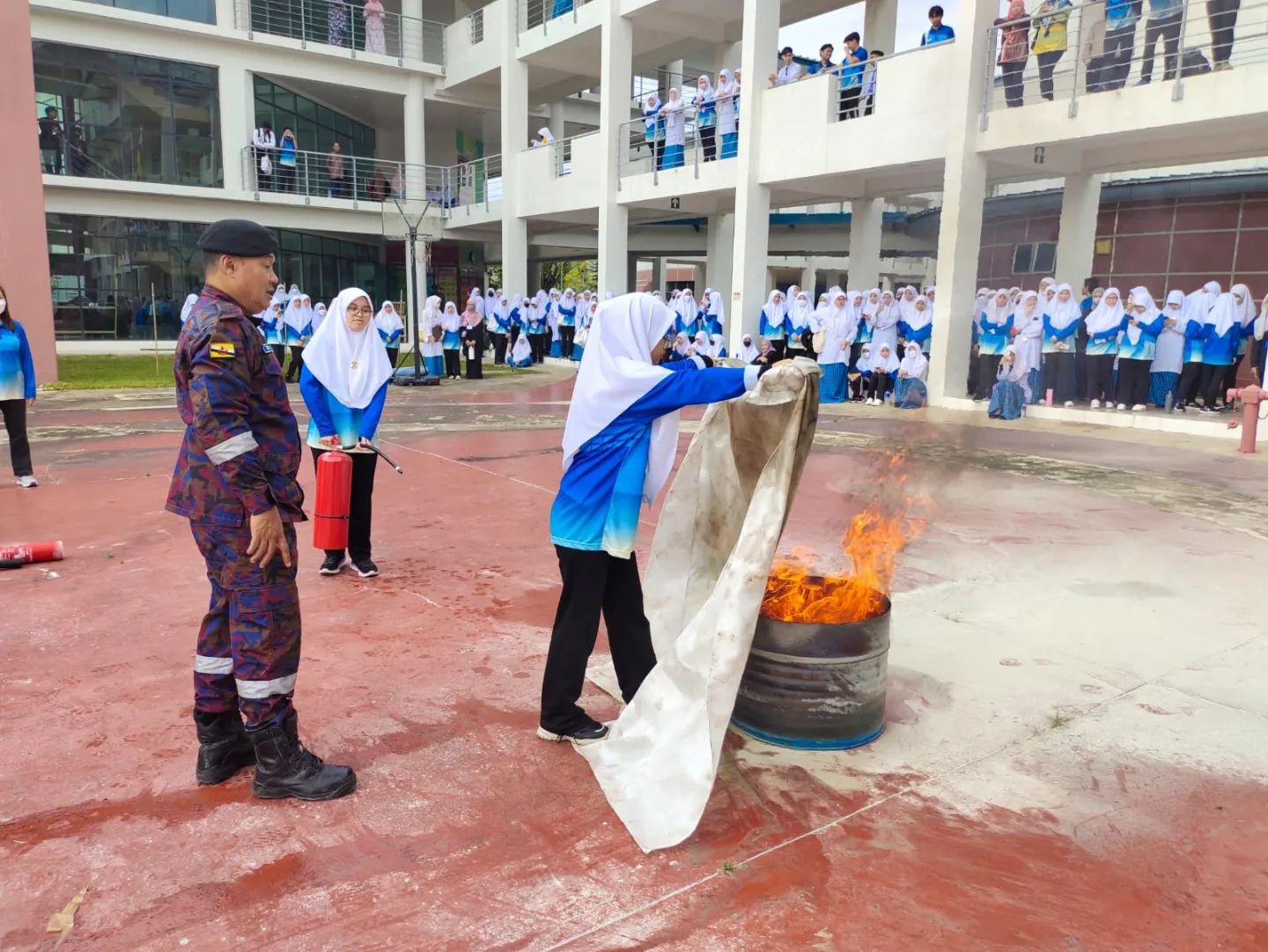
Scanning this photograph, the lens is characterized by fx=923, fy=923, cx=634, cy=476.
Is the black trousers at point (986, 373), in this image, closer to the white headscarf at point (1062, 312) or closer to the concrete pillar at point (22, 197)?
the white headscarf at point (1062, 312)

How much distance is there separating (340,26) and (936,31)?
58.8ft

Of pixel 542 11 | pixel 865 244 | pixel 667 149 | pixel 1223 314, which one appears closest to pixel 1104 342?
pixel 1223 314

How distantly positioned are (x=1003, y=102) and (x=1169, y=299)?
152 inches

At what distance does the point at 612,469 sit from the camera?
328cm

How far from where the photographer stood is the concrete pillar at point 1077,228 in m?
15.4

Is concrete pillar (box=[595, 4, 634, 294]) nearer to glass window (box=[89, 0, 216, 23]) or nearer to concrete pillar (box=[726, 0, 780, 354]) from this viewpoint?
concrete pillar (box=[726, 0, 780, 354])

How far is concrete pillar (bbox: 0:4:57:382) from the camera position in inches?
623

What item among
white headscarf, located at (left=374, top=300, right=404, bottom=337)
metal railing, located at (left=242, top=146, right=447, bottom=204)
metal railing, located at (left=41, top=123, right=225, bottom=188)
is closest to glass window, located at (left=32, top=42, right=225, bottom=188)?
metal railing, located at (left=41, top=123, right=225, bottom=188)

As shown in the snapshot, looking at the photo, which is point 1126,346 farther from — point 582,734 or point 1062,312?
point 582,734

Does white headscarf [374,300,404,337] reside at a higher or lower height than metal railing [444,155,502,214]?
lower

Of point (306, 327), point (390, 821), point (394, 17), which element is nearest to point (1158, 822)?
point (390, 821)

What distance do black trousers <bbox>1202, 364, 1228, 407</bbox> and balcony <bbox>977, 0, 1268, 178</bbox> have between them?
3.11 metres

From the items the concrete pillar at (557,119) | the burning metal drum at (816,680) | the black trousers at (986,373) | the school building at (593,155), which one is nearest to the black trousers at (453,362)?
the school building at (593,155)

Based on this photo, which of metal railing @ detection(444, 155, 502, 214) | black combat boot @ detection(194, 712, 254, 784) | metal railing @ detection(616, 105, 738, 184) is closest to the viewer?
black combat boot @ detection(194, 712, 254, 784)
